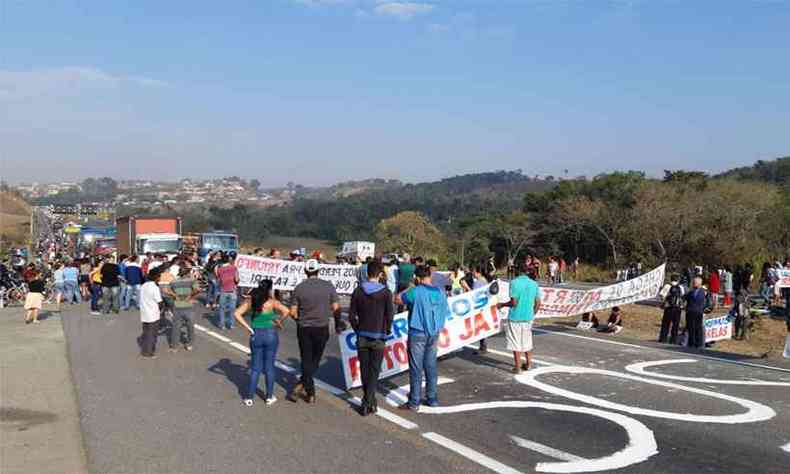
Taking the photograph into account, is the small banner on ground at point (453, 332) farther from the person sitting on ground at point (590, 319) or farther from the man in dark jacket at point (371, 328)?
the person sitting on ground at point (590, 319)

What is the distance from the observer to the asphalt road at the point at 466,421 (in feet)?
22.2

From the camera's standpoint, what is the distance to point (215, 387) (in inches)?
401

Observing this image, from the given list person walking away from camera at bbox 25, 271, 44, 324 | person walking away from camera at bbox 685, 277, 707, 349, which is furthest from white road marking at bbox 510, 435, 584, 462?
person walking away from camera at bbox 25, 271, 44, 324

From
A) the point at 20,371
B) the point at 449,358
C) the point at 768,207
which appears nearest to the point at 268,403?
the point at 449,358

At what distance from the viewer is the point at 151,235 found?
3953 cm

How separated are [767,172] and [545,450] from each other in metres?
132

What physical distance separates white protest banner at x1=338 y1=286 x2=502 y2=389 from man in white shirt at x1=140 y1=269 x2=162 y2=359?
16.2 ft

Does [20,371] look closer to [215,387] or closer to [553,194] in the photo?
[215,387]

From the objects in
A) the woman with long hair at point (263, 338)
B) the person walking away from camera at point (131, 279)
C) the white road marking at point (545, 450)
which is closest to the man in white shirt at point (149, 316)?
the woman with long hair at point (263, 338)

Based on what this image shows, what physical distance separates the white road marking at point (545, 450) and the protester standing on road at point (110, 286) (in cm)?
1562

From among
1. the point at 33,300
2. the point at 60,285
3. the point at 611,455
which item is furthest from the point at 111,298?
the point at 611,455

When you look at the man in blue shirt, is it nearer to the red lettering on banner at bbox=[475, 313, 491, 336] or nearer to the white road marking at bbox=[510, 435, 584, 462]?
the white road marking at bbox=[510, 435, 584, 462]

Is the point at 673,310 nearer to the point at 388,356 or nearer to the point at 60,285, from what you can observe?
the point at 388,356

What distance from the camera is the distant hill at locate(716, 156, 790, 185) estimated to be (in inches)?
4376
